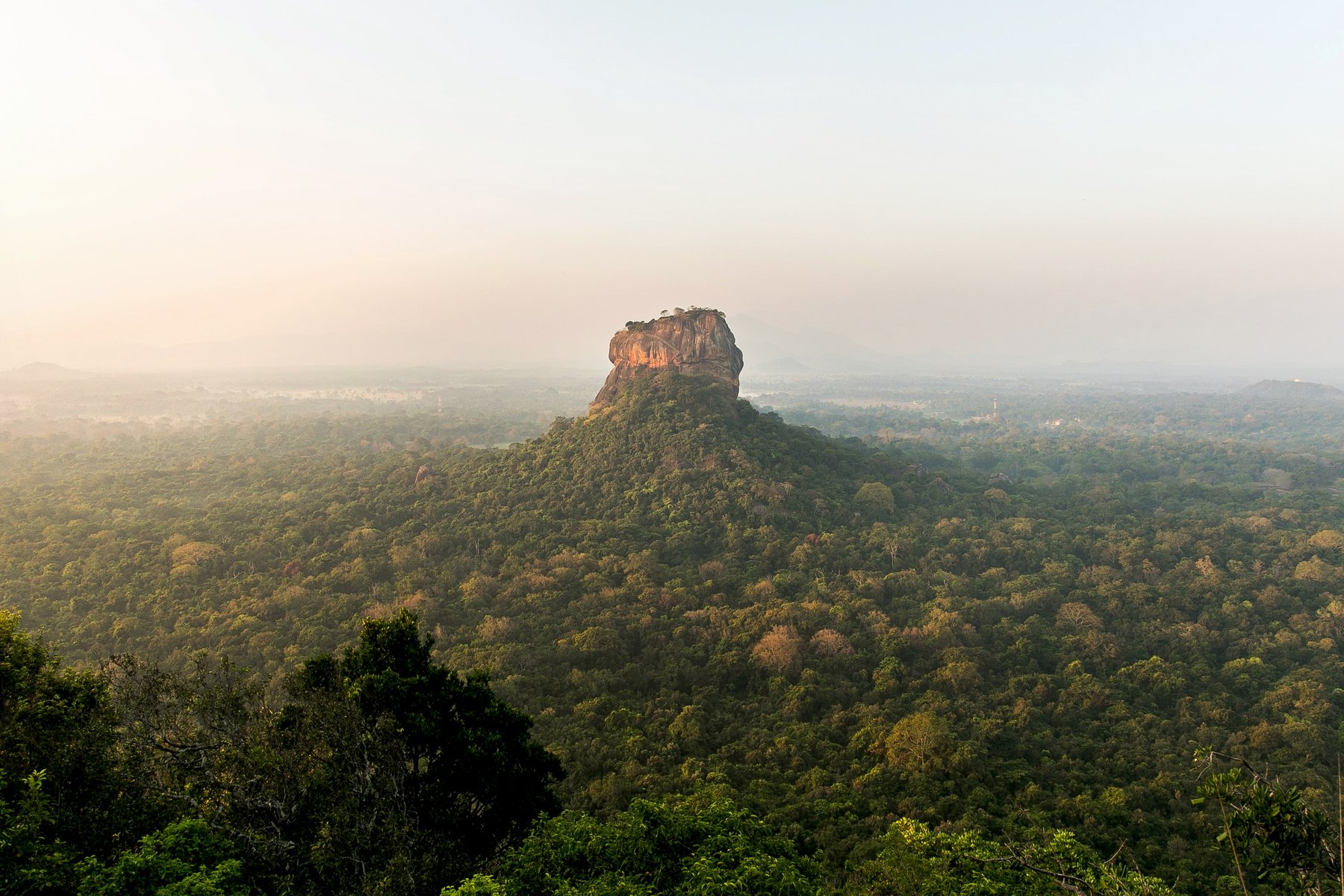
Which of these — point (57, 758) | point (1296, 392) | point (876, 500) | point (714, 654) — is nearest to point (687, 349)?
point (876, 500)

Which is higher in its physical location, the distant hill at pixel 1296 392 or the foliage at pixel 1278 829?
the distant hill at pixel 1296 392

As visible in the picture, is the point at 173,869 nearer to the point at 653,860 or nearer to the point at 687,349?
the point at 653,860

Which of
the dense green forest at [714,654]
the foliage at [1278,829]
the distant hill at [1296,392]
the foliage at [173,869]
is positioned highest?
the distant hill at [1296,392]

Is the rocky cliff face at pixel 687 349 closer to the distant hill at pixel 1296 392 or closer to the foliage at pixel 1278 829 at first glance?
the foliage at pixel 1278 829

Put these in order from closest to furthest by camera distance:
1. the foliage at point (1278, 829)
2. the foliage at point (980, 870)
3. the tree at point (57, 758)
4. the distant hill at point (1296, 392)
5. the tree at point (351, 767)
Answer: the foliage at point (1278, 829), the tree at point (57, 758), the tree at point (351, 767), the foliage at point (980, 870), the distant hill at point (1296, 392)

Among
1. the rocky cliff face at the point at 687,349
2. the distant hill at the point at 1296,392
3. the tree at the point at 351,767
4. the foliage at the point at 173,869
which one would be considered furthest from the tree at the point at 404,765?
the distant hill at the point at 1296,392

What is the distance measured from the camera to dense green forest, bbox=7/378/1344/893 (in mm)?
10898

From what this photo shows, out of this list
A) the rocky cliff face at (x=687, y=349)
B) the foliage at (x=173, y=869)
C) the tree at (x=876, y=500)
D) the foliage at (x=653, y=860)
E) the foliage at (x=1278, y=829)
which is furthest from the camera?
the rocky cliff face at (x=687, y=349)

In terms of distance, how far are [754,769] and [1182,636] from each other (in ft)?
87.2

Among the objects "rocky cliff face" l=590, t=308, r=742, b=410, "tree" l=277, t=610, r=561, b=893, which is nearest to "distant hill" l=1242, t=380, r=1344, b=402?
"rocky cliff face" l=590, t=308, r=742, b=410

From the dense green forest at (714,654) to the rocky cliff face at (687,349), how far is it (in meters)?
4.50

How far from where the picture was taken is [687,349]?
6619 cm

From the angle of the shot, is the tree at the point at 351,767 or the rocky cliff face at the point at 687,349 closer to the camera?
the tree at the point at 351,767

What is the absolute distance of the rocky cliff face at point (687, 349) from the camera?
66062mm
